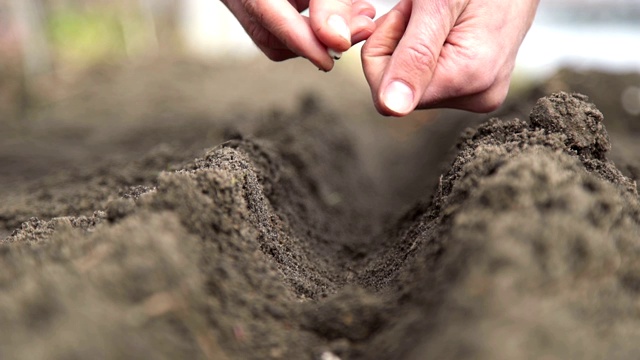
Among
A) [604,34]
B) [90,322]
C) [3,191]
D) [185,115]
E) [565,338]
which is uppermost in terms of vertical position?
[604,34]

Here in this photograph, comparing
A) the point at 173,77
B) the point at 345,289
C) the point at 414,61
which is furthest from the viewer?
the point at 173,77

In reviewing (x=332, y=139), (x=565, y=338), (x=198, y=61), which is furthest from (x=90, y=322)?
(x=198, y=61)

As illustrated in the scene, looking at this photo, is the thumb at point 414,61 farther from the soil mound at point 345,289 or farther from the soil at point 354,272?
the soil mound at point 345,289

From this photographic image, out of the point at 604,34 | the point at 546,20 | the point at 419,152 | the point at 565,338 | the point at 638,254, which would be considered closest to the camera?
the point at 565,338

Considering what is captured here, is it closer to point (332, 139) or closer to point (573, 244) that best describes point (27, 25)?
point (332, 139)

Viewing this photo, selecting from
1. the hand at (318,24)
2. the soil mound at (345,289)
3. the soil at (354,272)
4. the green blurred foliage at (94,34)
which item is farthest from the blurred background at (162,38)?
the soil mound at (345,289)

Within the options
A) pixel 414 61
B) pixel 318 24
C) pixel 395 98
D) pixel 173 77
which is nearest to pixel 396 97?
pixel 395 98

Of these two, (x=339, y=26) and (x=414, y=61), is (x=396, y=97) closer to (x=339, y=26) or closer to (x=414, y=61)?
(x=414, y=61)
